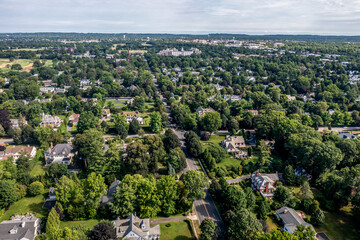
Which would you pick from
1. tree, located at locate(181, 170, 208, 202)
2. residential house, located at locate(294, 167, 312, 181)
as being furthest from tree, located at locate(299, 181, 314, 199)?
tree, located at locate(181, 170, 208, 202)

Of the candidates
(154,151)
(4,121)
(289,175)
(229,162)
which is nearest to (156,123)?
(154,151)

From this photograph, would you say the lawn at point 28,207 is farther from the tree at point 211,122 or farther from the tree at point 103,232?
the tree at point 211,122

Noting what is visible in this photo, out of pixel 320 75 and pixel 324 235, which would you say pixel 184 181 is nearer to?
pixel 324 235

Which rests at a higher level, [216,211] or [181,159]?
[181,159]

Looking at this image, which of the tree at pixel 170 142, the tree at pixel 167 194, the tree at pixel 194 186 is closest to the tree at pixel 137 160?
the tree at pixel 167 194

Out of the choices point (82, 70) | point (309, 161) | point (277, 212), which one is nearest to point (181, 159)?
point (277, 212)
